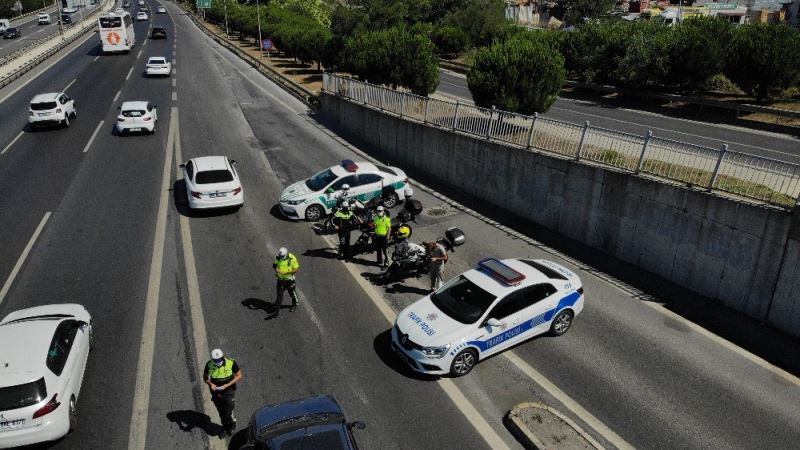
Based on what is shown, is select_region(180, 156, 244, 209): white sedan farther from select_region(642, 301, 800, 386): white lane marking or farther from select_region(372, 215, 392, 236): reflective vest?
select_region(642, 301, 800, 386): white lane marking

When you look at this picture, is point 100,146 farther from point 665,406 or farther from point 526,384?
point 665,406

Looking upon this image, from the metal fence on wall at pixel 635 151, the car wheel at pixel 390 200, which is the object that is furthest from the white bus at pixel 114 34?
the car wheel at pixel 390 200

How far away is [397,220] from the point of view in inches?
625

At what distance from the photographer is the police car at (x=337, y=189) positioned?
52.6ft

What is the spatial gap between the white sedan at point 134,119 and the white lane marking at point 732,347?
22353 mm

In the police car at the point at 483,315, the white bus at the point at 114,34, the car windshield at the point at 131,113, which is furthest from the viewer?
the white bus at the point at 114,34

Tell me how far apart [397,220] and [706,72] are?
23.7m

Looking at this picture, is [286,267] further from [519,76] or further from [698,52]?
[698,52]

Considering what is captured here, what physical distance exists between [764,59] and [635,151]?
19826mm

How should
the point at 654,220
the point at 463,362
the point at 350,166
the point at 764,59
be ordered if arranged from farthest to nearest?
1. the point at 764,59
2. the point at 350,166
3. the point at 654,220
4. the point at 463,362

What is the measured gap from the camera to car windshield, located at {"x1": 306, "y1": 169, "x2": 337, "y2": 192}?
16375 millimetres

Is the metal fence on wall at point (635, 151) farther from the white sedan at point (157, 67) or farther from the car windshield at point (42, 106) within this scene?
the white sedan at point (157, 67)

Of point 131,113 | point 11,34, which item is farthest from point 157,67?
point 11,34

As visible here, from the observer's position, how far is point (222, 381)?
7.73 meters
